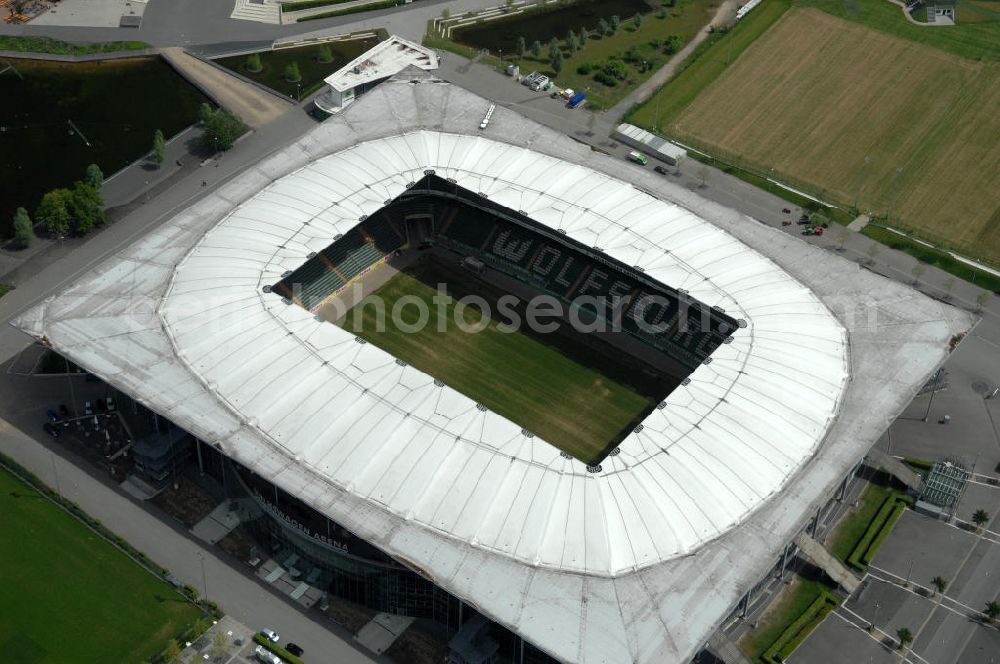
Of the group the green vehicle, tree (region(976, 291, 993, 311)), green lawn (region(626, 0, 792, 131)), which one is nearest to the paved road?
green lawn (region(626, 0, 792, 131))

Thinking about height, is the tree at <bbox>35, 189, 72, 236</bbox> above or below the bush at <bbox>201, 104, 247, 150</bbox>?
below

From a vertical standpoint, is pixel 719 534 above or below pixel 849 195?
below

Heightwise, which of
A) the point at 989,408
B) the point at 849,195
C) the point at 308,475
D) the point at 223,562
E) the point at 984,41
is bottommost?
the point at 223,562

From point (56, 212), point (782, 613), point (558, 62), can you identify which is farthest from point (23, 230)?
point (782, 613)

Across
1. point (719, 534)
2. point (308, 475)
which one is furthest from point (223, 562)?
point (719, 534)

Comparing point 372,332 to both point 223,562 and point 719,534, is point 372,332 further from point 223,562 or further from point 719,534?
point 719,534

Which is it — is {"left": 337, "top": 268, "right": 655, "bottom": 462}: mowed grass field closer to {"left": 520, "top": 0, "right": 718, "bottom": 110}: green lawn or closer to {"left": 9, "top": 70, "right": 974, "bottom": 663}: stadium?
{"left": 9, "top": 70, "right": 974, "bottom": 663}: stadium

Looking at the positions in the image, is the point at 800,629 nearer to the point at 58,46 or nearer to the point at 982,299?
the point at 982,299
